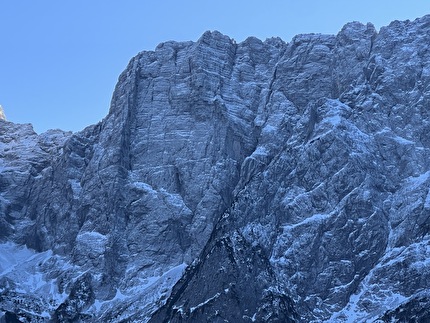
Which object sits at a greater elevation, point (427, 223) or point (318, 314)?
point (427, 223)

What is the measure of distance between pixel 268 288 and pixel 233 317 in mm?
8940

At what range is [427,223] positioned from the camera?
655ft

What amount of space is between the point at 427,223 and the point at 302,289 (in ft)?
86.2

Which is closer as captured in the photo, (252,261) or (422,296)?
(422,296)

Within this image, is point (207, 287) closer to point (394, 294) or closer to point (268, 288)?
point (268, 288)

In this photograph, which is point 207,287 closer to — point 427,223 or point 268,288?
point 268,288

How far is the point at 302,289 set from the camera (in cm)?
19800

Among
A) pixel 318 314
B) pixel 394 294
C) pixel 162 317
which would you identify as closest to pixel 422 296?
pixel 394 294

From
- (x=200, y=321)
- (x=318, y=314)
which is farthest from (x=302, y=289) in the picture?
(x=200, y=321)

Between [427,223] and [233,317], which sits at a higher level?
[427,223]

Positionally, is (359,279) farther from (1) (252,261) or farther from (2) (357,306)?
(1) (252,261)

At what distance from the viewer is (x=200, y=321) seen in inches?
7574

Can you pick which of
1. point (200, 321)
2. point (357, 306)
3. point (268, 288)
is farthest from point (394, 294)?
point (200, 321)

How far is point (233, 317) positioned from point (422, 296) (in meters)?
33.3
